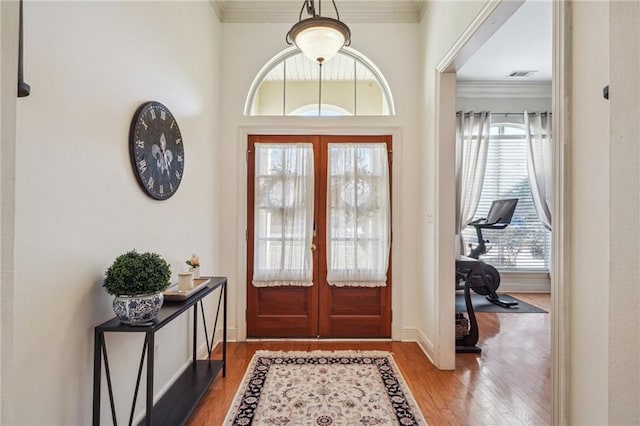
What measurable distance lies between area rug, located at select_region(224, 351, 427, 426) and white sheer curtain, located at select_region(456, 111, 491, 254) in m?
3.11

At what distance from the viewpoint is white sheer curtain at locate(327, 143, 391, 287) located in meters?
3.38

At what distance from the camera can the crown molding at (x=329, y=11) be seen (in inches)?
129

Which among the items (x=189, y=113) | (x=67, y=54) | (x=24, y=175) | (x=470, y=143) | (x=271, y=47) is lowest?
Answer: (x=24, y=175)

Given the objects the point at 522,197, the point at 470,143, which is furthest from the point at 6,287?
the point at 522,197

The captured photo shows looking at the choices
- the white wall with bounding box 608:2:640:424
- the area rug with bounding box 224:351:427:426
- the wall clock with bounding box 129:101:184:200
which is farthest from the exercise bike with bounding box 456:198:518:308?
the wall clock with bounding box 129:101:184:200

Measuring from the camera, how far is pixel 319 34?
6.84ft

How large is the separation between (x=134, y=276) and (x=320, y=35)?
1845mm

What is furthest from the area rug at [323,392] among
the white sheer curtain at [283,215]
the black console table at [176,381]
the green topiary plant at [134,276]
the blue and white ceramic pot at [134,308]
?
the green topiary plant at [134,276]

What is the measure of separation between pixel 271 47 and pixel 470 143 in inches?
138

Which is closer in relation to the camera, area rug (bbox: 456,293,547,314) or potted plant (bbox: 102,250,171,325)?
potted plant (bbox: 102,250,171,325)

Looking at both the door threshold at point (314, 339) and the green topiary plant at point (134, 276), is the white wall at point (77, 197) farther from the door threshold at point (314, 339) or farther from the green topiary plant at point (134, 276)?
the door threshold at point (314, 339)

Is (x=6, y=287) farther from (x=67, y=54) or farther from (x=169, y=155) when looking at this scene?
(x=169, y=155)

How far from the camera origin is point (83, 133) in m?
1.41

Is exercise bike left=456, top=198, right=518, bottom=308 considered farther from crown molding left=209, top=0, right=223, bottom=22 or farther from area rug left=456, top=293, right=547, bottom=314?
crown molding left=209, top=0, right=223, bottom=22
